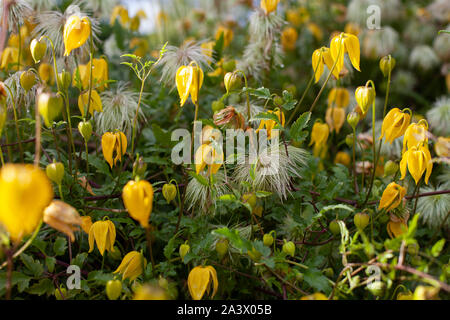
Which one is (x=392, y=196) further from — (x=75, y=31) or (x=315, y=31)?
(x=315, y=31)

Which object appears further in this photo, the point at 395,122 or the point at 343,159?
the point at 343,159

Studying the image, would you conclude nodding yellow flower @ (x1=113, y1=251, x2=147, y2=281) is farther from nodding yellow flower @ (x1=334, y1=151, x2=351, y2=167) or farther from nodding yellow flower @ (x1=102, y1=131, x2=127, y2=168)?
nodding yellow flower @ (x1=334, y1=151, x2=351, y2=167)

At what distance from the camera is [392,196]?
106cm

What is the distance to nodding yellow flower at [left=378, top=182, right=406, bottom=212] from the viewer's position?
106cm

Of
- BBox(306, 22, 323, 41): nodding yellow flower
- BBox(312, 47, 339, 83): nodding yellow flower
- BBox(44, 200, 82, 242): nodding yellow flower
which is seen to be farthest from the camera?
BBox(306, 22, 323, 41): nodding yellow flower

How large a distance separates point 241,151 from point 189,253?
308 millimetres

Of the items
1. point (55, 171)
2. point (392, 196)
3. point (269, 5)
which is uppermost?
point (269, 5)

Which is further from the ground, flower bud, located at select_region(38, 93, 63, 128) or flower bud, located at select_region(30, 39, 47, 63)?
flower bud, located at select_region(30, 39, 47, 63)

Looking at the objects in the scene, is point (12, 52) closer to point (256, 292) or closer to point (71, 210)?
point (71, 210)


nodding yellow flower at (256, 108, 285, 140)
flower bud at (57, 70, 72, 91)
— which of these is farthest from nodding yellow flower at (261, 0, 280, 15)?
flower bud at (57, 70, 72, 91)

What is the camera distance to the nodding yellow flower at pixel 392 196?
1.06 m

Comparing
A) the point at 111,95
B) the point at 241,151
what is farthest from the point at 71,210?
the point at 111,95

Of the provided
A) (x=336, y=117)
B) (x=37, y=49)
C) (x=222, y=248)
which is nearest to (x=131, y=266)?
(x=222, y=248)
